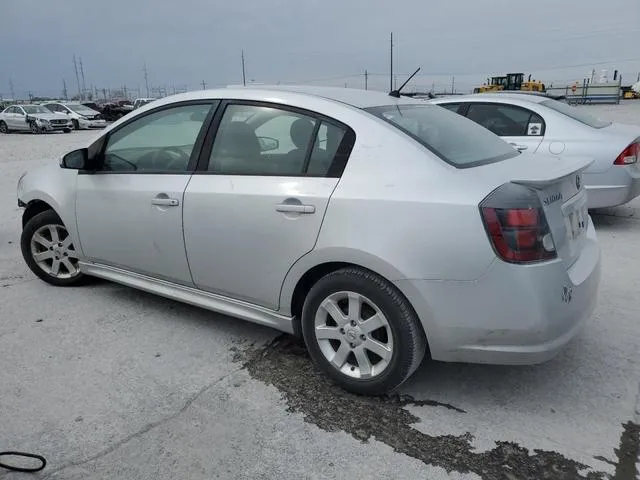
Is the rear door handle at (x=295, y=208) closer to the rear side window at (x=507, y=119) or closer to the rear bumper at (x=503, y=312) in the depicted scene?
the rear bumper at (x=503, y=312)

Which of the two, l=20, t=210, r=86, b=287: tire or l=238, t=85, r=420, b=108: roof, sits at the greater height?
l=238, t=85, r=420, b=108: roof

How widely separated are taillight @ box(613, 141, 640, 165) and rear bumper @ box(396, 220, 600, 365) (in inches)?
154

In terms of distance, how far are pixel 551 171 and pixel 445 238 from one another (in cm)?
78

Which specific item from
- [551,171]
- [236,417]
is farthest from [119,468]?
[551,171]

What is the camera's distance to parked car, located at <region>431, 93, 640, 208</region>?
592 centimetres

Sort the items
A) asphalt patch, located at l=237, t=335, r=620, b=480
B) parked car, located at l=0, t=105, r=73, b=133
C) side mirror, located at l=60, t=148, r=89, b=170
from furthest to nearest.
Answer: parked car, located at l=0, t=105, r=73, b=133
side mirror, located at l=60, t=148, r=89, b=170
asphalt patch, located at l=237, t=335, r=620, b=480

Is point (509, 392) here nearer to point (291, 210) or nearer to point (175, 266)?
point (291, 210)

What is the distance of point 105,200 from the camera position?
12.7ft

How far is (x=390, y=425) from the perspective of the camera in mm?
2664

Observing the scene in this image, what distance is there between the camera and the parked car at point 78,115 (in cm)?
2716

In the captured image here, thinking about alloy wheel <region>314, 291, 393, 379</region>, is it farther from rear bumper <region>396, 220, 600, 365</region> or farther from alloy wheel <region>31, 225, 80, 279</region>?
alloy wheel <region>31, 225, 80, 279</region>

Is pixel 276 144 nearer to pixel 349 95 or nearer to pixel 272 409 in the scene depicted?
pixel 349 95

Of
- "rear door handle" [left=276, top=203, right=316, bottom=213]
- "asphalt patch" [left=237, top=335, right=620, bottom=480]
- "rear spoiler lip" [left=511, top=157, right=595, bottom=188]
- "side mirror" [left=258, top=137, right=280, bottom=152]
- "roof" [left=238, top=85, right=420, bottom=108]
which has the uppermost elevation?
"roof" [left=238, top=85, right=420, bottom=108]

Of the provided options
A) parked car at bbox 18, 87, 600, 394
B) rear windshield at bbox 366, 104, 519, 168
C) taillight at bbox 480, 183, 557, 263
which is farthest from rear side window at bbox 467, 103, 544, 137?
taillight at bbox 480, 183, 557, 263
